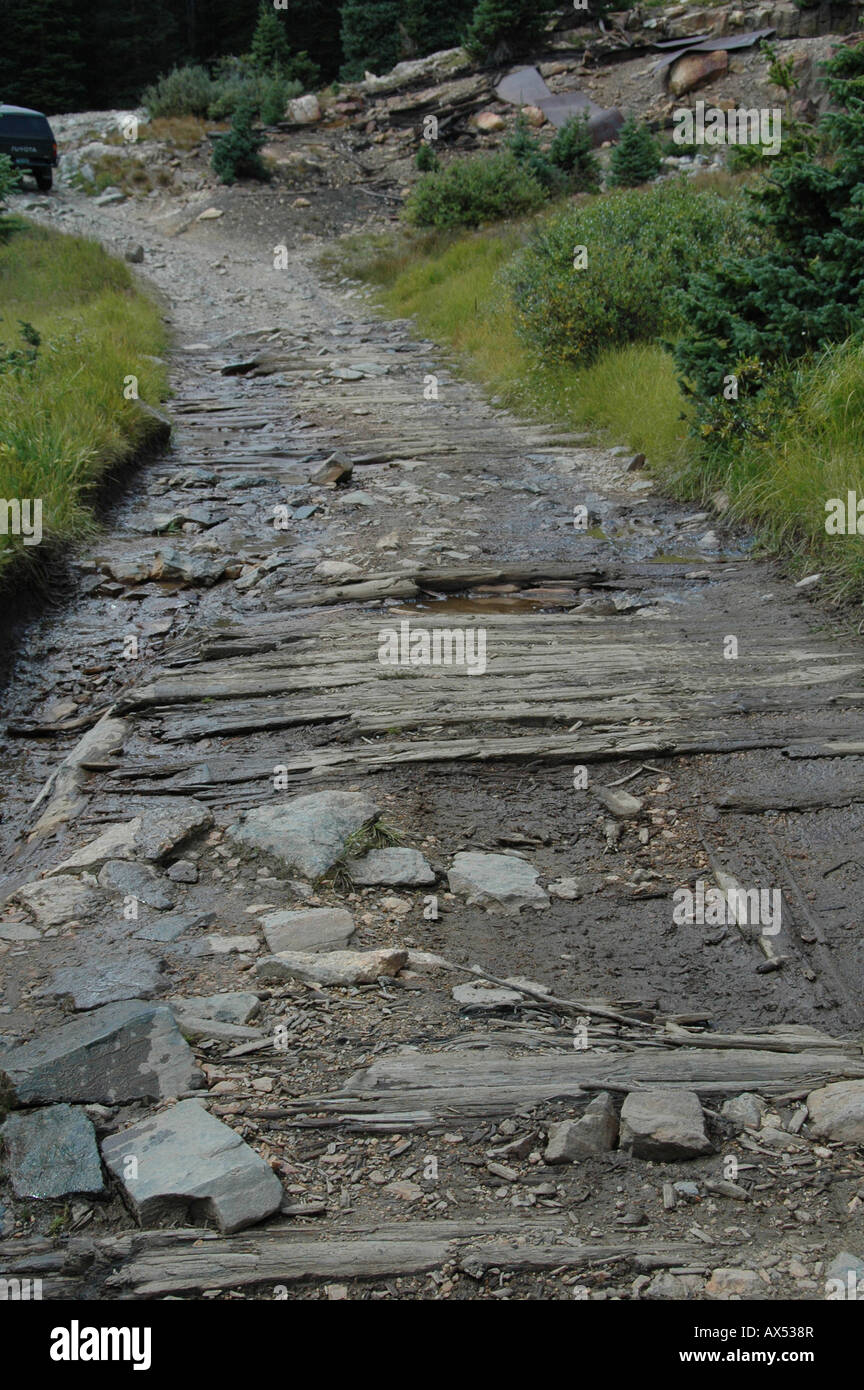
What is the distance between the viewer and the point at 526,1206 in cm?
248

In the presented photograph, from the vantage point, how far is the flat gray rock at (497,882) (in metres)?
3.77

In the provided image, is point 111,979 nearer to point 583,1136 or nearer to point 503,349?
point 583,1136

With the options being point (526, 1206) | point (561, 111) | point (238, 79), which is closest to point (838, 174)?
point (526, 1206)

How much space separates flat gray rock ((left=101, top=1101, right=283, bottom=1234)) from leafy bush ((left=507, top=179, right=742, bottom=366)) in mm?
9105

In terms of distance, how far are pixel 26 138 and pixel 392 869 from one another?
28.6 metres

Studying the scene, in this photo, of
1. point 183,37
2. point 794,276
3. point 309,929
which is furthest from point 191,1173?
point 183,37

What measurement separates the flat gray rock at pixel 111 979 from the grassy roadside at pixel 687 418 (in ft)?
14.1

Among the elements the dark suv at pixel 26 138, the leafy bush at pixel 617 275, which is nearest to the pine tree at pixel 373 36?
the dark suv at pixel 26 138

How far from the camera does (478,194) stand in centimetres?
1889

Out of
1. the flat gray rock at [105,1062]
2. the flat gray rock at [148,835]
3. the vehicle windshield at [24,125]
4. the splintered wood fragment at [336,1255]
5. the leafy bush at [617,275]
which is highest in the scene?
the vehicle windshield at [24,125]

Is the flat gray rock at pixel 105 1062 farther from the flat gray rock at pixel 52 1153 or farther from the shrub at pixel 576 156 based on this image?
the shrub at pixel 576 156

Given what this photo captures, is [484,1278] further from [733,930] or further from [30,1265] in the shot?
[733,930]

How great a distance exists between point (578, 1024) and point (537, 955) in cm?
41

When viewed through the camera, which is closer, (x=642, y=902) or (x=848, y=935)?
(x=848, y=935)
